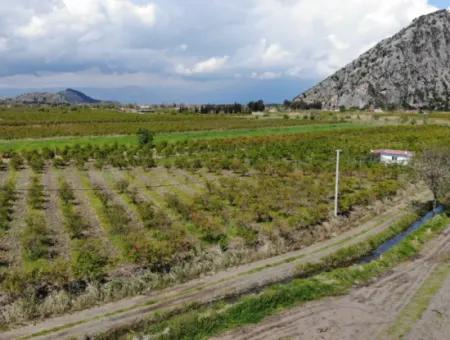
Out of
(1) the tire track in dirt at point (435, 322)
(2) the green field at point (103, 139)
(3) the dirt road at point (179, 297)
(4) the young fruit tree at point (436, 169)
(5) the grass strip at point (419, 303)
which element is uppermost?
(4) the young fruit tree at point (436, 169)

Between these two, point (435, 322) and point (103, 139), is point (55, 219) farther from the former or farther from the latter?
point (103, 139)

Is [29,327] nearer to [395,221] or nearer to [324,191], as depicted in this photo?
[395,221]

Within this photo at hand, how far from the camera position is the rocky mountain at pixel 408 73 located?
18038 cm

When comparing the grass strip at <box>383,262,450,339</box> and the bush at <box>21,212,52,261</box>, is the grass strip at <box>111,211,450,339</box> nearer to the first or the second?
the grass strip at <box>383,262,450,339</box>

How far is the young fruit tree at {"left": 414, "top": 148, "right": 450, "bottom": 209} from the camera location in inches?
961

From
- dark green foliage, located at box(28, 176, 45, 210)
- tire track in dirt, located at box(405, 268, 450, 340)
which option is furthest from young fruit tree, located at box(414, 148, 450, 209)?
dark green foliage, located at box(28, 176, 45, 210)

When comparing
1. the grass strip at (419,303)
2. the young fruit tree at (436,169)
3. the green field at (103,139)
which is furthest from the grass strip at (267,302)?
the green field at (103,139)

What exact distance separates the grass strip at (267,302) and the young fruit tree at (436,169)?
642cm

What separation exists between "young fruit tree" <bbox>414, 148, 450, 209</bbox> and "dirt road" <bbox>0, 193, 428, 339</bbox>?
6.23m

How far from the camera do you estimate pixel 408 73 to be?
184250 mm

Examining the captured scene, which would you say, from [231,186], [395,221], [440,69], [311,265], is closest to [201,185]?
[231,186]

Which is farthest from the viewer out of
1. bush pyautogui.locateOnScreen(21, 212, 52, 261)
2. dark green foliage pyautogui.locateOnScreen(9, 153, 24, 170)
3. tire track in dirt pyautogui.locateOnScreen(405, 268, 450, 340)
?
dark green foliage pyautogui.locateOnScreen(9, 153, 24, 170)

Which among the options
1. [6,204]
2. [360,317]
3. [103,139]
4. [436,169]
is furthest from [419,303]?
[103,139]

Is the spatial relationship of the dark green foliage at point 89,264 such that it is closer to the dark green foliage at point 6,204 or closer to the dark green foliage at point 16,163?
the dark green foliage at point 6,204
